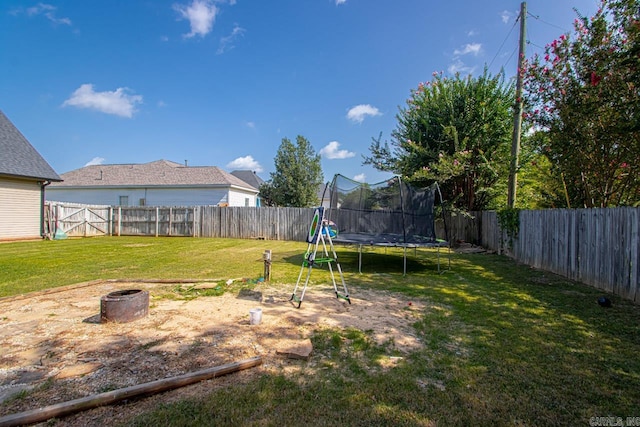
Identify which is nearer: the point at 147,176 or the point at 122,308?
the point at 122,308

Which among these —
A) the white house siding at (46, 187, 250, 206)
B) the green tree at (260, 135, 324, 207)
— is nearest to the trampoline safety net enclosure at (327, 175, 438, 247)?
the white house siding at (46, 187, 250, 206)

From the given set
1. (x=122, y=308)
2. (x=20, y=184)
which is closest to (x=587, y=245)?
(x=122, y=308)

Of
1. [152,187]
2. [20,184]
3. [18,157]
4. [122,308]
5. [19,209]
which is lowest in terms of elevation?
[122,308]

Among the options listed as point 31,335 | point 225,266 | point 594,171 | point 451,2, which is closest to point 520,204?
point 594,171

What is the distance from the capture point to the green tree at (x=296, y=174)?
21.4 m

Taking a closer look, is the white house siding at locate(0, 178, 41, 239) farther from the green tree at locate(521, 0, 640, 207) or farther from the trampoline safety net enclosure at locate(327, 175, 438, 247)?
the green tree at locate(521, 0, 640, 207)

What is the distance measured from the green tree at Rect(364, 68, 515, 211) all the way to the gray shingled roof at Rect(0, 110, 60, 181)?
586 inches

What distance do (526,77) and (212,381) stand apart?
8.55 m

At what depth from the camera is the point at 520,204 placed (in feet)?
37.9

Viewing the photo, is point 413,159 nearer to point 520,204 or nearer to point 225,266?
point 520,204

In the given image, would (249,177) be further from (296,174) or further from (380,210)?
(380,210)

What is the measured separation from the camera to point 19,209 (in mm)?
11719

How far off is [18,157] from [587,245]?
18665 millimetres

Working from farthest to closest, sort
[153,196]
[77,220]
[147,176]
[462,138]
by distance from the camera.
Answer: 1. [147,176]
2. [153,196]
3. [77,220]
4. [462,138]
